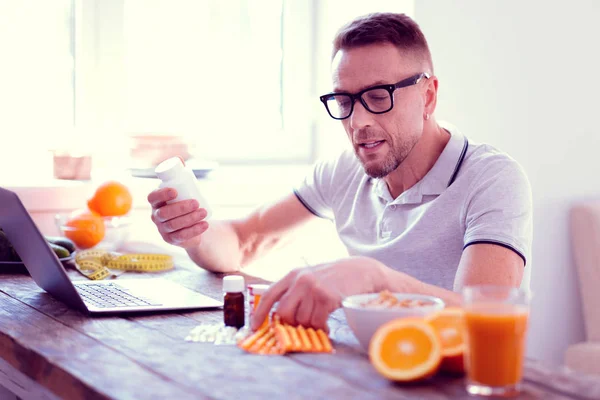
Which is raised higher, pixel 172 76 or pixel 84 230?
pixel 172 76

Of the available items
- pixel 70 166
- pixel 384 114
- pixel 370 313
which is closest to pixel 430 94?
pixel 384 114

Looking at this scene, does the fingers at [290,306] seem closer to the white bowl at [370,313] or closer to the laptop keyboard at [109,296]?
the white bowl at [370,313]

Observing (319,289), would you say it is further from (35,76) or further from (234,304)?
(35,76)

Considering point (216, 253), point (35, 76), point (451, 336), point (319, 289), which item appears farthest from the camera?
point (35, 76)

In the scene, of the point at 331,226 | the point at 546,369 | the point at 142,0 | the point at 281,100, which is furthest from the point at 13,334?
the point at 281,100

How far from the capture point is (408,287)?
1370 mm

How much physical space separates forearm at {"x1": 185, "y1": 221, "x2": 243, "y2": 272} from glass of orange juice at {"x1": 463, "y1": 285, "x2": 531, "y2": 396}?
1.09 metres

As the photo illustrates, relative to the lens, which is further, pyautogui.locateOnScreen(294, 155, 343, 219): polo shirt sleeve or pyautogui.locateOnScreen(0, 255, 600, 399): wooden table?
pyautogui.locateOnScreen(294, 155, 343, 219): polo shirt sleeve

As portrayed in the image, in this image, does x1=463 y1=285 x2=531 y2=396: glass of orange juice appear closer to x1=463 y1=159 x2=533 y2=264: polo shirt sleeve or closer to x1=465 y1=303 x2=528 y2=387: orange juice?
x1=465 y1=303 x2=528 y2=387: orange juice

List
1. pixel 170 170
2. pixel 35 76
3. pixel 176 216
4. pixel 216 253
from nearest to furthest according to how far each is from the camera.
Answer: pixel 170 170, pixel 176 216, pixel 216 253, pixel 35 76

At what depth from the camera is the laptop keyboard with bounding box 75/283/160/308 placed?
1.57 meters

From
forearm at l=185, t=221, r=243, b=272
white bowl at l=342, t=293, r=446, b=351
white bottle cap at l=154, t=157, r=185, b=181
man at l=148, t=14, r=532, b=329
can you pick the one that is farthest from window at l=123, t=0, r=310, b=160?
white bowl at l=342, t=293, r=446, b=351

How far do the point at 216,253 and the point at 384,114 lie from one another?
0.52 metres

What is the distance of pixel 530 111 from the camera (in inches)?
115
